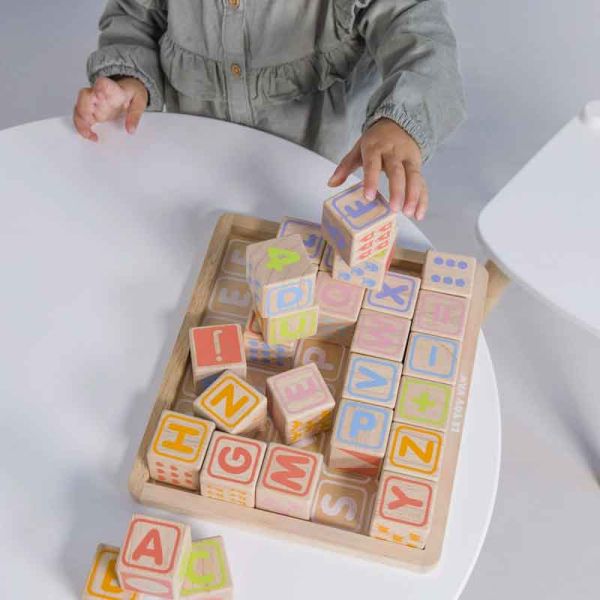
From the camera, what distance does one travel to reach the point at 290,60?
3.35 feet

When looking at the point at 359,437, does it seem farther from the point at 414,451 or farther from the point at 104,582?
→ the point at 104,582

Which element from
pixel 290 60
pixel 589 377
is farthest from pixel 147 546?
pixel 589 377

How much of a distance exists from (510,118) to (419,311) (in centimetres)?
112

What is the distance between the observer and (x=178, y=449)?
2.25 feet

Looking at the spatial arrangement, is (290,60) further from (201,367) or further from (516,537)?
(516,537)

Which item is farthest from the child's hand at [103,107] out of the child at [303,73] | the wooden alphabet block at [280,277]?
the wooden alphabet block at [280,277]

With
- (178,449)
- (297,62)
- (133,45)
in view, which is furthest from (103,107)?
(178,449)

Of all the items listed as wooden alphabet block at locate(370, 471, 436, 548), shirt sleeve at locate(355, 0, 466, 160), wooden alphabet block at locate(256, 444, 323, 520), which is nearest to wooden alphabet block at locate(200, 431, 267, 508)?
wooden alphabet block at locate(256, 444, 323, 520)

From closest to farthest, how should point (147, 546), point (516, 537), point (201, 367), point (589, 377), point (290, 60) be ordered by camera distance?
point (147, 546)
point (201, 367)
point (290, 60)
point (516, 537)
point (589, 377)

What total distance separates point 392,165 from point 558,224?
307mm

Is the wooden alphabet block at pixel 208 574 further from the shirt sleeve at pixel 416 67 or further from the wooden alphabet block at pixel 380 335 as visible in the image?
the shirt sleeve at pixel 416 67

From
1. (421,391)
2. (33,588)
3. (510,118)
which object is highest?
(510,118)

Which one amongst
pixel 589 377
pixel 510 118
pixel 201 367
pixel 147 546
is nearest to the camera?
pixel 147 546

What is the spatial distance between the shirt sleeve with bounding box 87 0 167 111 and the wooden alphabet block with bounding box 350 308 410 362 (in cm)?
47
